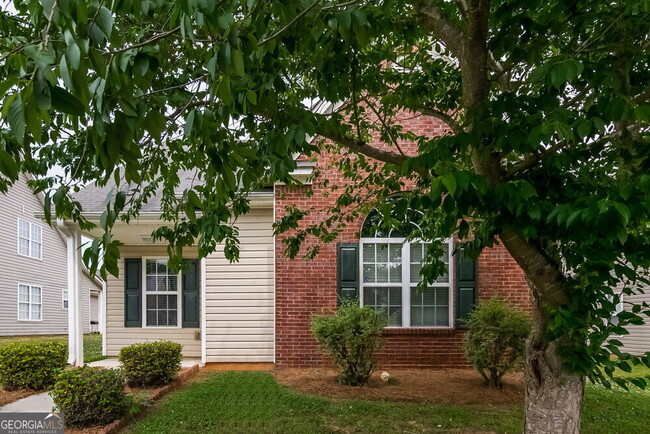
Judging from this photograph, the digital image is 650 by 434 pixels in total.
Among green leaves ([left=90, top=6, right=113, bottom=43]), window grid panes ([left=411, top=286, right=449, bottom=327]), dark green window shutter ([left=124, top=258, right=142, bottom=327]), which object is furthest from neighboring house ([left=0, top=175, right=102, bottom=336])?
green leaves ([left=90, top=6, right=113, bottom=43])

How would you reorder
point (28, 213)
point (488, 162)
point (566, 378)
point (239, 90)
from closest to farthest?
1. point (239, 90)
2. point (488, 162)
3. point (566, 378)
4. point (28, 213)

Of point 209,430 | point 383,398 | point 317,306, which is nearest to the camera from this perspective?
point 209,430

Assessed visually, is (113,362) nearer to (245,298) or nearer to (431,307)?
(245,298)

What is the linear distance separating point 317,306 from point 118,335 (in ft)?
16.3

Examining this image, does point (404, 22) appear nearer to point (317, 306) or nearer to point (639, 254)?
point (639, 254)

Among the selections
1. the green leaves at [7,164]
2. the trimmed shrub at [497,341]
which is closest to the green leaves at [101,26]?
the green leaves at [7,164]

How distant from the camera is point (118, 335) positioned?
9.67 metres

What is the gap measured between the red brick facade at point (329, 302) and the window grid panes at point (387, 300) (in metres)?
0.31

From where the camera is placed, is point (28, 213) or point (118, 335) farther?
point (28, 213)

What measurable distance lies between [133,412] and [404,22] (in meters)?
5.15

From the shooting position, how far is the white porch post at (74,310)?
8.52 m

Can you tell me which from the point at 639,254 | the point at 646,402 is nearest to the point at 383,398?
the point at 646,402

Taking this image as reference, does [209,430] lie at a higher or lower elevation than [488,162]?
lower

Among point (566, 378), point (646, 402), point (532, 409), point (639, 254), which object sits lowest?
point (646, 402)
